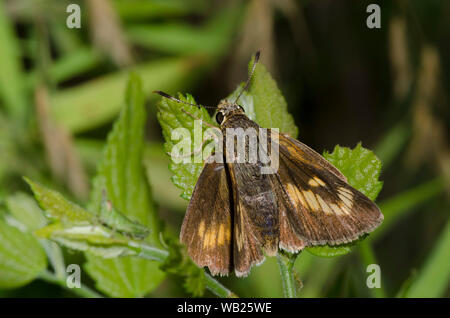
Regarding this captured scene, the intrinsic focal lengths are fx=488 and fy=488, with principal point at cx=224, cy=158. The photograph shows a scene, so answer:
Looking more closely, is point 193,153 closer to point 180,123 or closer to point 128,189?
point 180,123

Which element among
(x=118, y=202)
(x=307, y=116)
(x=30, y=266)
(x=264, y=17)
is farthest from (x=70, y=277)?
(x=307, y=116)

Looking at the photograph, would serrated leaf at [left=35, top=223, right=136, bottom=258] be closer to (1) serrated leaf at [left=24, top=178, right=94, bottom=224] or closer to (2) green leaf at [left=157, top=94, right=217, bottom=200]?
(1) serrated leaf at [left=24, top=178, right=94, bottom=224]

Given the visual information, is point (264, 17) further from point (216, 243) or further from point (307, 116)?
point (216, 243)

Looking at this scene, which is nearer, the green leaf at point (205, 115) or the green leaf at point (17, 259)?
the green leaf at point (205, 115)

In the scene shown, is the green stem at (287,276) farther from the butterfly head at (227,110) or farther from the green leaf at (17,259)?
the green leaf at (17,259)

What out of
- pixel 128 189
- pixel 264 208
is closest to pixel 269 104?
pixel 264 208

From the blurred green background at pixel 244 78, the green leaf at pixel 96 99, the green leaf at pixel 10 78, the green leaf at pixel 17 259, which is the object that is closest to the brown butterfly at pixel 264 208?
the green leaf at pixel 17 259

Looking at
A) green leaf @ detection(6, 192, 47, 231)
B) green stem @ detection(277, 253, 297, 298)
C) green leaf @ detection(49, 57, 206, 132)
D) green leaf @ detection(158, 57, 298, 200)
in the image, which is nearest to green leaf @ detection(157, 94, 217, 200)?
green leaf @ detection(158, 57, 298, 200)
